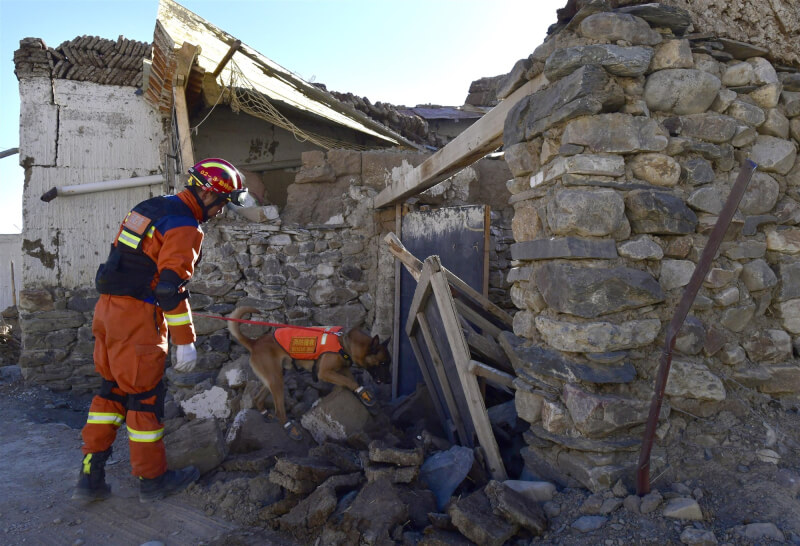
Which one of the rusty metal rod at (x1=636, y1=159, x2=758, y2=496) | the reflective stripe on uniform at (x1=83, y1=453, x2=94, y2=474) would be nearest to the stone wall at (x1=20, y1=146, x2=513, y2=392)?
the reflective stripe on uniform at (x1=83, y1=453, x2=94, y2=474)

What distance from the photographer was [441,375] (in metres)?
3.54

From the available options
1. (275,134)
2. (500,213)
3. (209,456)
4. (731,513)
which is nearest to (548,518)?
(731,513)

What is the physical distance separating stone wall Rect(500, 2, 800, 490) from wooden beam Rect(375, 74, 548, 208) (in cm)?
31

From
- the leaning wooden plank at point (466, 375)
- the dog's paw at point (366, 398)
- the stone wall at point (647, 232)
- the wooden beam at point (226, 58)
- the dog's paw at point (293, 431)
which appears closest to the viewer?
the stone wall at point (647, 232)

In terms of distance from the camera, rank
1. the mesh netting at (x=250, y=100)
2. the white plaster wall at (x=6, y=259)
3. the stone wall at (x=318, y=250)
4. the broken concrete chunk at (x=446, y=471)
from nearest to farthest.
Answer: the broken concrete chunk at (x=446, y=471) → the stone wall at (x=318, y=250) → the mesh netting at (x=250, y=100) → the white plaster wall at (x=6, y=259)

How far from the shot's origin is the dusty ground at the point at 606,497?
206cm

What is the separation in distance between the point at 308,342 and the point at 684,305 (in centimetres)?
286

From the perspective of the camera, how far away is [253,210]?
5.03 meters

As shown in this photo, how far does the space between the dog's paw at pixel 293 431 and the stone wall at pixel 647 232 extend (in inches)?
71.2

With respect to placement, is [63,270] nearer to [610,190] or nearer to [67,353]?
[67,353]

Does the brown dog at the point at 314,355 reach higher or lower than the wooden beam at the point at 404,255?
lower

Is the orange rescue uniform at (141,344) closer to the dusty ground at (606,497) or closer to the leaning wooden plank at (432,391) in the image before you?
the dusty ground at (606,497)

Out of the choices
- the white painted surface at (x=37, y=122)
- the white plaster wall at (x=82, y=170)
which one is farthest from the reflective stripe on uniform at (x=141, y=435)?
the white painted surface at (x=37, y=122)

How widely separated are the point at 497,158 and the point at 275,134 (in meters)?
2.68
